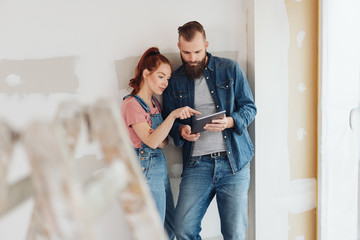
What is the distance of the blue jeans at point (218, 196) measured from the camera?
6.15ft

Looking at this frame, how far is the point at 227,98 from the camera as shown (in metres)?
1.93

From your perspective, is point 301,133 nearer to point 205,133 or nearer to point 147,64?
point 205,133

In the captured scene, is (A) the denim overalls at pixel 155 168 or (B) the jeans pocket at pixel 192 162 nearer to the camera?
(A) the denim overalls at pixel 155 168

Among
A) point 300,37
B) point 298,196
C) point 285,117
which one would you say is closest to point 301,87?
point 285,117

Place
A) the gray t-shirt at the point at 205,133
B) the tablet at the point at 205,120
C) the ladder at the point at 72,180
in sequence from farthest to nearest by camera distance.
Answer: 1. the gray t-shirt at the point at 205,133
2. the tablet at the point at 205,120
3. the ladder at the point at 72,180

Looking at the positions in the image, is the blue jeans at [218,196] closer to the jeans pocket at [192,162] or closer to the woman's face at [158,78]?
the jeans pocket at [192,162]

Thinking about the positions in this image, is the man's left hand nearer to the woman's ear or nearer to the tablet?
the tablet

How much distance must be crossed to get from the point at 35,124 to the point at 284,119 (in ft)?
6.07

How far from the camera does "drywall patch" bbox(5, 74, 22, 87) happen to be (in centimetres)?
184

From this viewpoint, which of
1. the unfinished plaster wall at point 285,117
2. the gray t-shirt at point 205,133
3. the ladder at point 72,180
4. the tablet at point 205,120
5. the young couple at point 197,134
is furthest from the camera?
the unfinished plaster wall at point 285,117

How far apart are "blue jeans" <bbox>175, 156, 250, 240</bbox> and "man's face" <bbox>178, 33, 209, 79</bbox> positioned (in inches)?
22.2

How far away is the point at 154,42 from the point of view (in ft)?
6.47

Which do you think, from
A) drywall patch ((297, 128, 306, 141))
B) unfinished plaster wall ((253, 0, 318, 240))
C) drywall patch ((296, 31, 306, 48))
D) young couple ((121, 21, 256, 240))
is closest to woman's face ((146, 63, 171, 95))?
young couple ((121, 21, 256, 240))

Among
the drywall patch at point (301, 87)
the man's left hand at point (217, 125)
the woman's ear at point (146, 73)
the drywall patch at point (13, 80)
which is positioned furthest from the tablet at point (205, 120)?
the drywall patch at point (13, 80)
